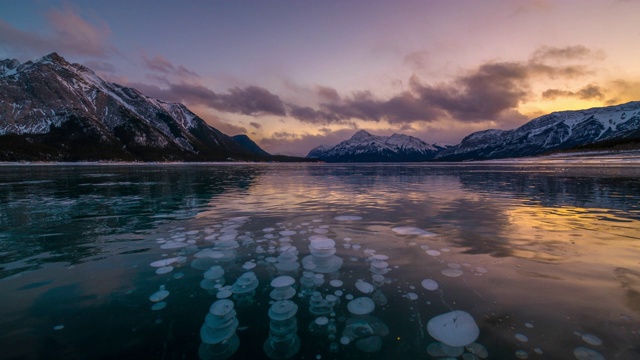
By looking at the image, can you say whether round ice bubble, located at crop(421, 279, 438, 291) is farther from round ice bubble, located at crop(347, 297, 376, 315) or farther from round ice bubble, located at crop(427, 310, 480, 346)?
round ice bubble, located at crop(347, 297, 376, 315)

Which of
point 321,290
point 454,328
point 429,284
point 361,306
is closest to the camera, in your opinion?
point 454,328

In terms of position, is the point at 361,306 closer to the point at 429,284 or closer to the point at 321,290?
the point at 321,290

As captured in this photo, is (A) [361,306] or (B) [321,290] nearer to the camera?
(A) [361,306]

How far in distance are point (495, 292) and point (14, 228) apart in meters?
18.4

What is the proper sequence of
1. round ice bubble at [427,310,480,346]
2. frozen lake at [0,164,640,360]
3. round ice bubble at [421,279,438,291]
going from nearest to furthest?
frozen lake at [0,164,640,360] < round ice bubble at [427,310,480,346] < round ice bubble at [421,279,438,291]

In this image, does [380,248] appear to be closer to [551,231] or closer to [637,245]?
[551,231]

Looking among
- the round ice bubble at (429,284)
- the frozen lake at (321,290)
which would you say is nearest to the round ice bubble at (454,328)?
the frozen lake at (321,290)

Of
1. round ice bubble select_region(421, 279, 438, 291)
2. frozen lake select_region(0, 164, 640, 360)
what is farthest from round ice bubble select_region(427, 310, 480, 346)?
round ice bubble select_region(421, 279, 438, 291)

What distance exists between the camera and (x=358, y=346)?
4699mm

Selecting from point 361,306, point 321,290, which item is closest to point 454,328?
point 361,306

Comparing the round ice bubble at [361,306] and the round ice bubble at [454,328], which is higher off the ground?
the round ice bubble at [454,328]

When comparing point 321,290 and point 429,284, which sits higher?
point 429,284

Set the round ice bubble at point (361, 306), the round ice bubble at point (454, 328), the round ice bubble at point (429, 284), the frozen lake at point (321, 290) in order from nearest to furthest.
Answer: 1. the frozen lake at point (321, 290)
2. the round ice bubble at point (454, 328)
3. the round ice bubble at point (361, 306)
4. the round ice bubble at point (429, 284)

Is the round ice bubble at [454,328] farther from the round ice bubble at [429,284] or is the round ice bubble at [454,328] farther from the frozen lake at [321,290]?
the round ice bubble at [429,284]
